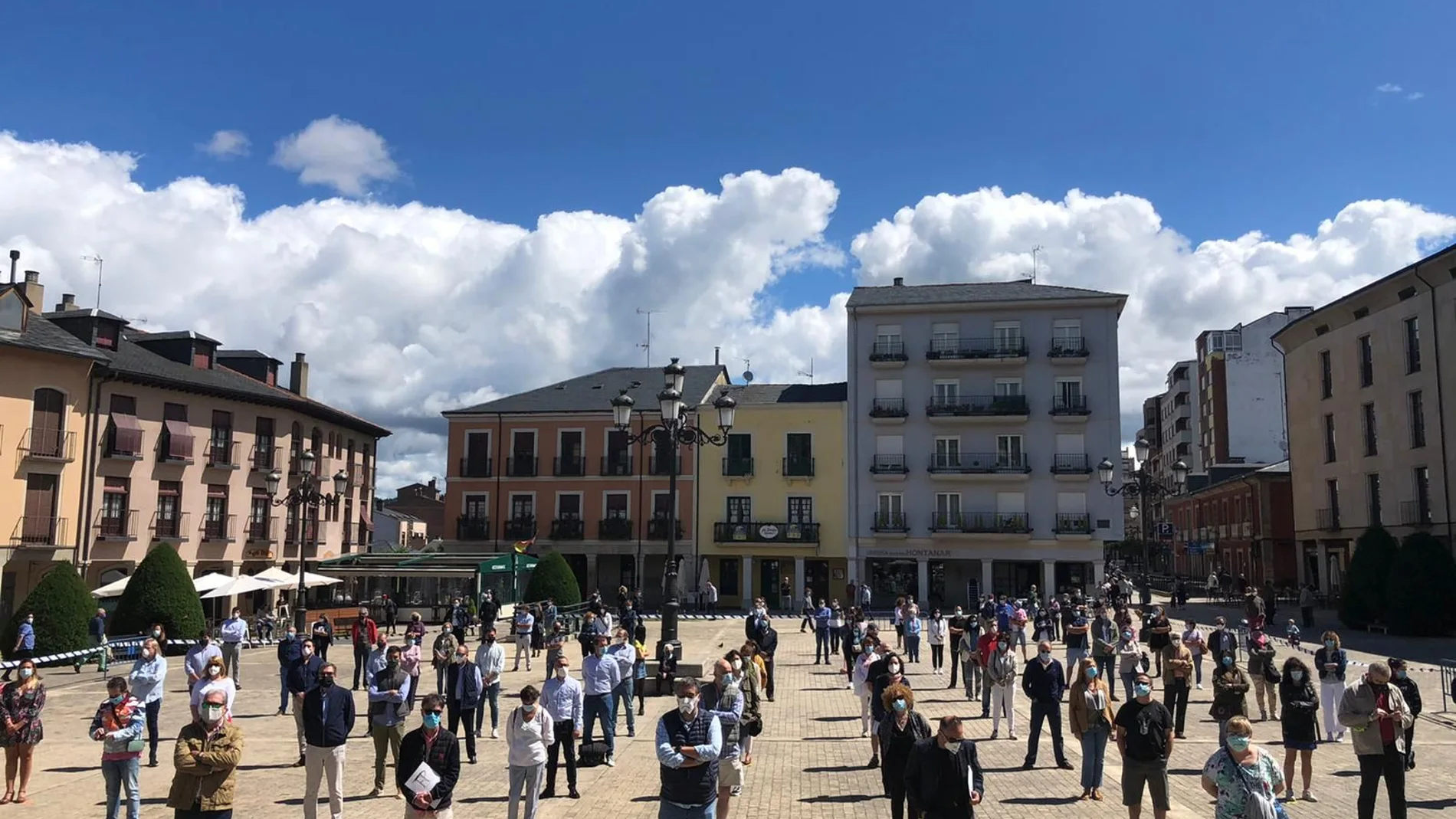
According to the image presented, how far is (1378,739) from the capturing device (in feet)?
32.9

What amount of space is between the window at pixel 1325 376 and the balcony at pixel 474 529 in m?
38.7

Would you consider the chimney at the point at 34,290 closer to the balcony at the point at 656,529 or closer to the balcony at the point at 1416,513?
the balcony at the point at 656,529

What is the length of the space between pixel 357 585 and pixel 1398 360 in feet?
152

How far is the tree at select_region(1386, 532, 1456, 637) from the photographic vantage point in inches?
1271

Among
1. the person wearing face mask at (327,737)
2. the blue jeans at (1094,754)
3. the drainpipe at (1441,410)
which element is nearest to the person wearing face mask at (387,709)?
the person wearing face mask at (327,737)

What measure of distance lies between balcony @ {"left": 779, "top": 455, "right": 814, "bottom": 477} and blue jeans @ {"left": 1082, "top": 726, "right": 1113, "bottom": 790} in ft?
119

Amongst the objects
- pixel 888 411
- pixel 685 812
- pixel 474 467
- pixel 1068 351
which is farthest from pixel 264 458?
pixel 685 812

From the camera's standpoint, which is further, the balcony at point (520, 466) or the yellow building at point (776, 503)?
the balcony at point (520, 466)

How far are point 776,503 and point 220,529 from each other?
78.5ft

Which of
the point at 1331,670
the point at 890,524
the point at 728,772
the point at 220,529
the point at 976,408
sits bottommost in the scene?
the point at 728,772

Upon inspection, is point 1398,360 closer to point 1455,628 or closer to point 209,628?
point 1455,628

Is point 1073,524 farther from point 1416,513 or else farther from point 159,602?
point 159,602

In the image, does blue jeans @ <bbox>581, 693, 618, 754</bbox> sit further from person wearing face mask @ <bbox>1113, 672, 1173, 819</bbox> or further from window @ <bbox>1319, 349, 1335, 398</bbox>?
window @ <bbox>1319, 349, 1335, 398</bbox>

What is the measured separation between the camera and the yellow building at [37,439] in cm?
3238
